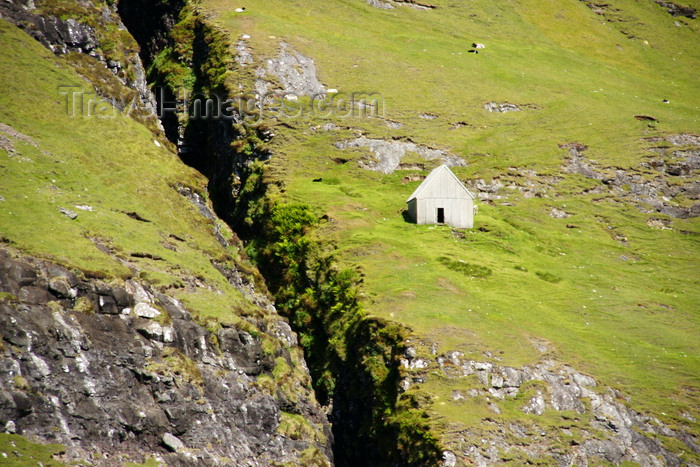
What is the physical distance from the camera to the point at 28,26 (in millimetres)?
74812

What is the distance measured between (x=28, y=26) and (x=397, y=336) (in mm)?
56805

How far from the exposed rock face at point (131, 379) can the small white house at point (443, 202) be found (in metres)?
25.8

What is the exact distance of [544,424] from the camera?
44188 millimetres

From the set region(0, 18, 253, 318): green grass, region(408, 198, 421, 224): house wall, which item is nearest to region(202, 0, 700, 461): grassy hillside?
region(408, 198, 421, 224): house wall

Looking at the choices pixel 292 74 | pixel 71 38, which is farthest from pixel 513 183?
pixel 71 38

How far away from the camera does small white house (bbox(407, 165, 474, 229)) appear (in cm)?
6875

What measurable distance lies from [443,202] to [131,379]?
38598 mm

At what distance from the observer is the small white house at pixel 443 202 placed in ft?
226

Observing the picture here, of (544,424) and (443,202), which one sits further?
(443,202)

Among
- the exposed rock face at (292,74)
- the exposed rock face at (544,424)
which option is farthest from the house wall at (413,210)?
the exposed rock face at (292,74)

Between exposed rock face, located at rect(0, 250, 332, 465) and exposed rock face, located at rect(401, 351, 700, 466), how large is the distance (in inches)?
438

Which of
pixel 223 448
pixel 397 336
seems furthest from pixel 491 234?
pixel 223 448

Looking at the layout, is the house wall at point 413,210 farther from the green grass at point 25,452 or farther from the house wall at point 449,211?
the green grass at point 25,452

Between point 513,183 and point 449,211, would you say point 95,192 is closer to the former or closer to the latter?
point 449,211
